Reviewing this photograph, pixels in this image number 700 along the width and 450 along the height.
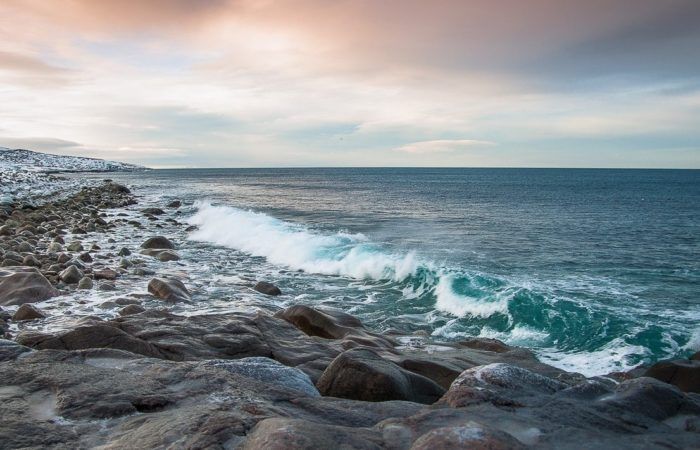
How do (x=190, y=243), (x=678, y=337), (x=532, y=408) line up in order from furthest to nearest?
(x=190, y=243)
(x=678, y=337)
(x=532, y=408)

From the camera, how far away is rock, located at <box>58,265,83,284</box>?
15.1 meters

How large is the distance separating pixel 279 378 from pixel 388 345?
4.79 meters

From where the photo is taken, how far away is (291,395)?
17.6 feet

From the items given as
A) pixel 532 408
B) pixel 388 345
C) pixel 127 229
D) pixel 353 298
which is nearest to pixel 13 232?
pixel 127 229

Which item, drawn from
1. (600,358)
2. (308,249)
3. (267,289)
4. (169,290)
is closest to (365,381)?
(600,358)

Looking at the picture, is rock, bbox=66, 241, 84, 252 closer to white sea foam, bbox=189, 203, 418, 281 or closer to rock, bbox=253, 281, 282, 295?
white sea foam, bbox=189, 203, 418, 281

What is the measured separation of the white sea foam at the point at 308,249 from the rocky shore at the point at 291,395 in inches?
372

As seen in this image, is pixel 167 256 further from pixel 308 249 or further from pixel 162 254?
Result: pixel 308 249

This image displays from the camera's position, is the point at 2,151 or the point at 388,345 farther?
the point at 2,151

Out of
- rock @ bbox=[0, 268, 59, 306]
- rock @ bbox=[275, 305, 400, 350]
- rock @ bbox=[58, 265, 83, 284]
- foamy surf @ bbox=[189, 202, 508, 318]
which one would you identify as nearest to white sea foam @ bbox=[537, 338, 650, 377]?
foamy surf @ bbox=[189, 202, 508, 318]

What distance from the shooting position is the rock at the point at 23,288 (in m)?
12.3

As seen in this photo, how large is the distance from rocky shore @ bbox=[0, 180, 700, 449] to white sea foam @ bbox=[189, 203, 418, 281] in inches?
372

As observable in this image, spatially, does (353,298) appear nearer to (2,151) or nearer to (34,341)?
(34,341)

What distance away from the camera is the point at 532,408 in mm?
5223
